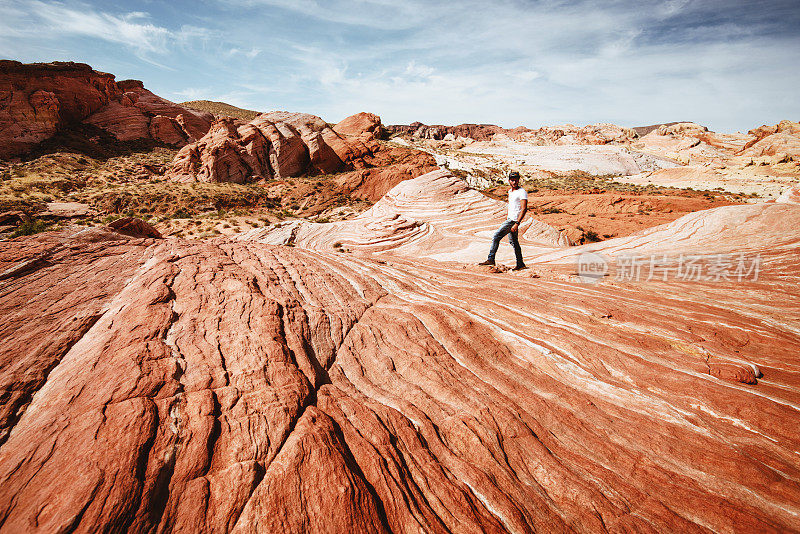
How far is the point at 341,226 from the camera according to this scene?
18281 millimetres

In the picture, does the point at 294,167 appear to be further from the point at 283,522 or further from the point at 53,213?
the point at 283,522

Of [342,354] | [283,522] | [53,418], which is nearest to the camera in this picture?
[283,522]

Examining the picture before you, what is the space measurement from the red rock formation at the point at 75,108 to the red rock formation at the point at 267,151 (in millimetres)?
22640

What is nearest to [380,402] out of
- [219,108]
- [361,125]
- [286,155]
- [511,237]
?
[511,237]

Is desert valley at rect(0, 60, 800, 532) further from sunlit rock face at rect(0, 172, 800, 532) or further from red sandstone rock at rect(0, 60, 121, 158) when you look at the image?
red sandstone rock at rect(0, 60, 121, 158)

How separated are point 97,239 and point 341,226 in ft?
37.4

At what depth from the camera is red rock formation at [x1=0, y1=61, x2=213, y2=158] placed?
1633 inches

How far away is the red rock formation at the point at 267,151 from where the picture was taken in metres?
36.2

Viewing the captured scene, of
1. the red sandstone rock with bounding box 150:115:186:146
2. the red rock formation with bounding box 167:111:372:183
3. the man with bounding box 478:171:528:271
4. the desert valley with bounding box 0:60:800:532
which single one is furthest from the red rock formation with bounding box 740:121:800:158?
the red sandstone rock with bounding box 150:115:186:146

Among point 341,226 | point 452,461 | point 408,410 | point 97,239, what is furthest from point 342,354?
point 341,226

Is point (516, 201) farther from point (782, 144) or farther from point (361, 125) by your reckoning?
point (782, 144)

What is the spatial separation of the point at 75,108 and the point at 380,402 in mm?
74957

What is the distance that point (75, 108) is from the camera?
164ft

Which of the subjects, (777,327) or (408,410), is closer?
(408,410)
